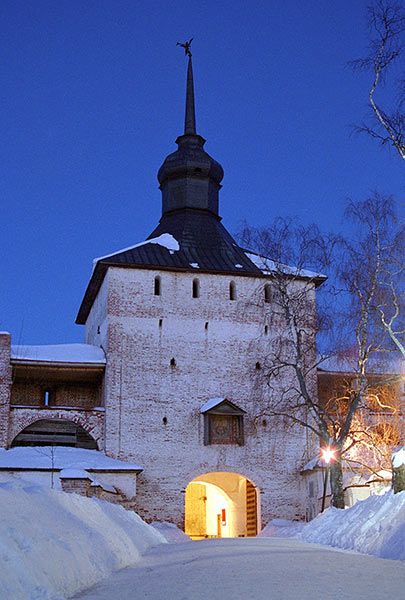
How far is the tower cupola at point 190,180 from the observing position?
2864 centimetres

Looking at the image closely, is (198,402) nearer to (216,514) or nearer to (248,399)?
(248,399)

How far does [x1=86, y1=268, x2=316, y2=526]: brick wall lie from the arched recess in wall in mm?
775

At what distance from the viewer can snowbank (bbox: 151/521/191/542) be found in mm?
21341

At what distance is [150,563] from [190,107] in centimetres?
2558

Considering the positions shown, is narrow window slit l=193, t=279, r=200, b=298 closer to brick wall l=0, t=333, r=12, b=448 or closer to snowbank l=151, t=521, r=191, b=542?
brick wall l=0, t=333, r=12, b=448

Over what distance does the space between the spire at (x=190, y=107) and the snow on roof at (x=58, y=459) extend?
14201mm

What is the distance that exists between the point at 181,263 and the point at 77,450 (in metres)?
7.09

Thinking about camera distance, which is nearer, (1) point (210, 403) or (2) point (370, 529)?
(2) point (370, 529)

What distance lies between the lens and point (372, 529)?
30.7ft

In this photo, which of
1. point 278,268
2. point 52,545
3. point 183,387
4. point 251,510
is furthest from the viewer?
point 251,510

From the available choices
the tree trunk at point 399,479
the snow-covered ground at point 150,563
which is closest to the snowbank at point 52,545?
the snow-covered ground at point 150,563

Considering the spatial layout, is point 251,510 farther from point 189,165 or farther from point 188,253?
point 189,165

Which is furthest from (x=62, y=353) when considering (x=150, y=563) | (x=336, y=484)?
(x=150, y=563)

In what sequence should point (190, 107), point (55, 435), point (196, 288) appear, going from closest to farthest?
point (55, 435) < point (196, 288) < point (190, 107)
